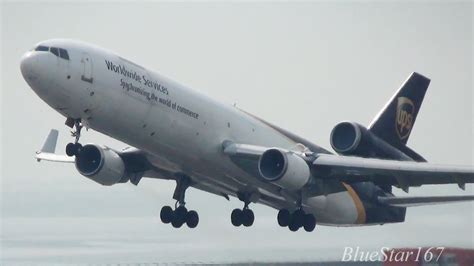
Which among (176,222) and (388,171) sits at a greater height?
(388,171)

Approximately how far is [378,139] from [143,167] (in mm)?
9165

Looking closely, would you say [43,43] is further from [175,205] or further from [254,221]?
[254,221]

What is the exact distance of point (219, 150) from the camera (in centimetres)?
3978

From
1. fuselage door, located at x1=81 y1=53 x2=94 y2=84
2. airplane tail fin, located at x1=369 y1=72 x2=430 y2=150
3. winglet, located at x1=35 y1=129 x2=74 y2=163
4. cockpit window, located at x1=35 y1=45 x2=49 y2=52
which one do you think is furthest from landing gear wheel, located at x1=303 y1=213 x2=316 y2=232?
cockpit window, located at x1=35 y1=45 x2=49 y2=52

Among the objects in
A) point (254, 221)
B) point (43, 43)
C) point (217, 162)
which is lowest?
point (254, 221)

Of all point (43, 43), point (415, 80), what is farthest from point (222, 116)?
point (415, 80)

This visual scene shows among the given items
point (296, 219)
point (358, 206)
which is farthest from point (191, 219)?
point (358, 206)

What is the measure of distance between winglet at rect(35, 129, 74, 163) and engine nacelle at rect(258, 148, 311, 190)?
10.5 metres

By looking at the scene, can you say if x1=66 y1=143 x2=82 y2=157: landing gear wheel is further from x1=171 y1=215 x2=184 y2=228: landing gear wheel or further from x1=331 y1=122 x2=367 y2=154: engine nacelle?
x1=331 y1=122 x2=367 y2=154: engine nacelle

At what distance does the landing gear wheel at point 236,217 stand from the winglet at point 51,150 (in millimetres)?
7571

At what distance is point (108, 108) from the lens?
120ft

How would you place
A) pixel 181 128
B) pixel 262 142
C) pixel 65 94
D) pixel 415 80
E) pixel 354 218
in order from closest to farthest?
pixel 65 94, pixel 181 128, pixel 262 142, pixel 354 218, pixel 415 80

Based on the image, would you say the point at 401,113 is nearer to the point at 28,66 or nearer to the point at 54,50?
the point at 54,50

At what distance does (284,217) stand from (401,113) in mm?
7716
